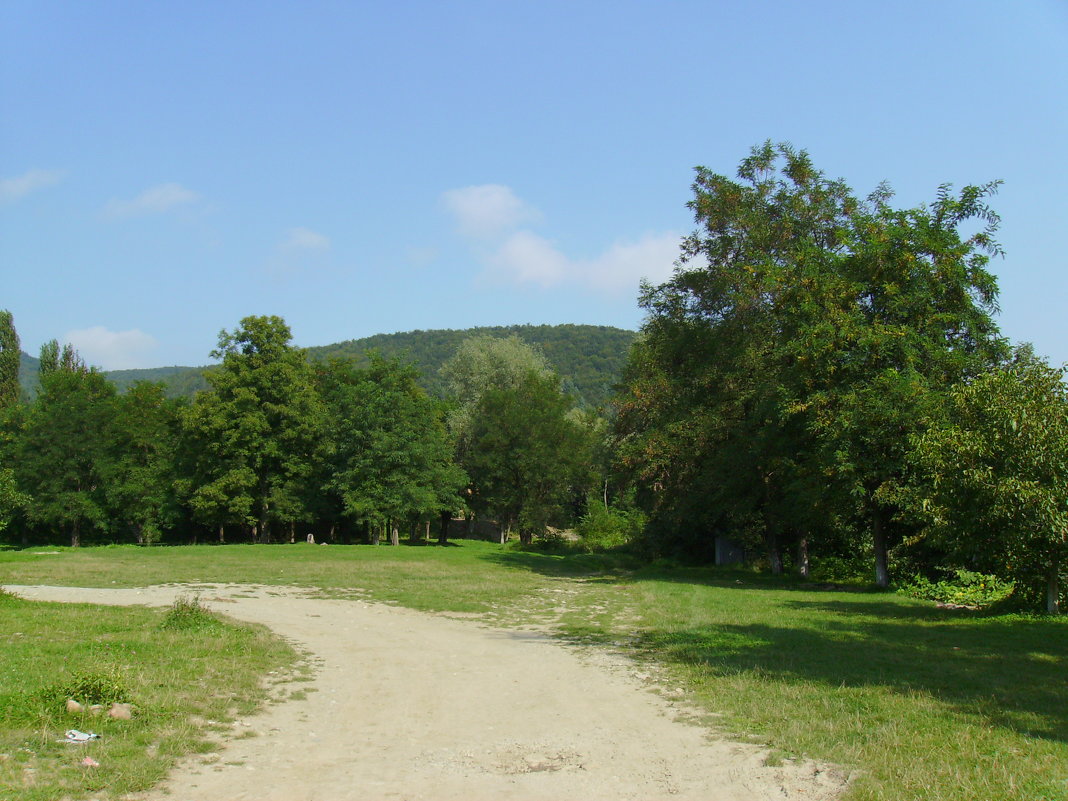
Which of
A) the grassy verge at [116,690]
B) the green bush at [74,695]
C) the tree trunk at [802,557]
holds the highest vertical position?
the green bush at [74,695]

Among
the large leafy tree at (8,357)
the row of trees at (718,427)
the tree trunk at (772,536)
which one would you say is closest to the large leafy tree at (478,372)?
the row of trees at (718,427)

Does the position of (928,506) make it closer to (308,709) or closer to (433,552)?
(308,709)

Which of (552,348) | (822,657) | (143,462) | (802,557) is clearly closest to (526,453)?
(143,462)

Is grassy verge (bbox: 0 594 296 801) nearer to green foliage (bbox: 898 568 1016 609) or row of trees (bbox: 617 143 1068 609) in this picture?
row of trees (bbox: 617 143 1068 609)

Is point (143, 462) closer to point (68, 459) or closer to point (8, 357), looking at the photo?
point (68, 459)

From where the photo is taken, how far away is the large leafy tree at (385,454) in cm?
4675

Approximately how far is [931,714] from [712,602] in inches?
496

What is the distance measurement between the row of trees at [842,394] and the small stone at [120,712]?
14393mm

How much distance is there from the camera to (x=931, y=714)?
861cm

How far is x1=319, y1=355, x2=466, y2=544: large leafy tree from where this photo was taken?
153ft

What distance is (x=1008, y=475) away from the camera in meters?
15.2

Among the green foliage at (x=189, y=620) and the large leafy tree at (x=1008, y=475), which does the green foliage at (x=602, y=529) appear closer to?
the large leafy tree at (x=1008, y=475)

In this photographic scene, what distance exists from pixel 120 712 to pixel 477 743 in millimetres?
3416

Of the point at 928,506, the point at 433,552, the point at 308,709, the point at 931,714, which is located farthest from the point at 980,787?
the point at 433,552
